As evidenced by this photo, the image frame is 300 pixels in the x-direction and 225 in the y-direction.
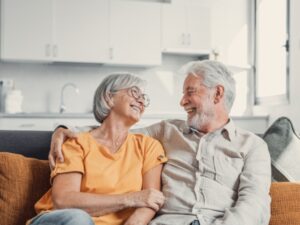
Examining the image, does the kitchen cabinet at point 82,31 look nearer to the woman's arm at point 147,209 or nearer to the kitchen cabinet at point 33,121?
the kitchen cabinet at point 33,121

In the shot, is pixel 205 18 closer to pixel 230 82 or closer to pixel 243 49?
pixel 243 49

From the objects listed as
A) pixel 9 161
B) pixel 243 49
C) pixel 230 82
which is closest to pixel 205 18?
pixel 243 49

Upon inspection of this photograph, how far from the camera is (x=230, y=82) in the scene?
221 cm

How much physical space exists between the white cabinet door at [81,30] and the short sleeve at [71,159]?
3240 mm

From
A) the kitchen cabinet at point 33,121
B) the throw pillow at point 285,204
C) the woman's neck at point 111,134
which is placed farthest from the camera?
the kitchen cabinet at point 33,121

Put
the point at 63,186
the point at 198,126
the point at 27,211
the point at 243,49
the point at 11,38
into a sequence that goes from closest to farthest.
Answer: the point at 63,186 → the point at 27,211 → the point at 198,126 → the point at 11,38 → the point at 243,49

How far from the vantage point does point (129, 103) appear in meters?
2.08

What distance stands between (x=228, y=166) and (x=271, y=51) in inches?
159

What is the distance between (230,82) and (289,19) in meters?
3.30

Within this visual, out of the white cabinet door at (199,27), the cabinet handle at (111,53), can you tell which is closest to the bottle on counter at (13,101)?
the cabinet handle at (111,53)

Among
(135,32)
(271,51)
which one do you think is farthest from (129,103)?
(271,51)

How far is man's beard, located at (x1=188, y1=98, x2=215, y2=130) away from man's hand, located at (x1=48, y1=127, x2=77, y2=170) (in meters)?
0.54

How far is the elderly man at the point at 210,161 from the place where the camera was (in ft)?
6.13

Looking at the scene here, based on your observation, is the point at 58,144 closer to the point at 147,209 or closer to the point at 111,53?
the point at 147,209
